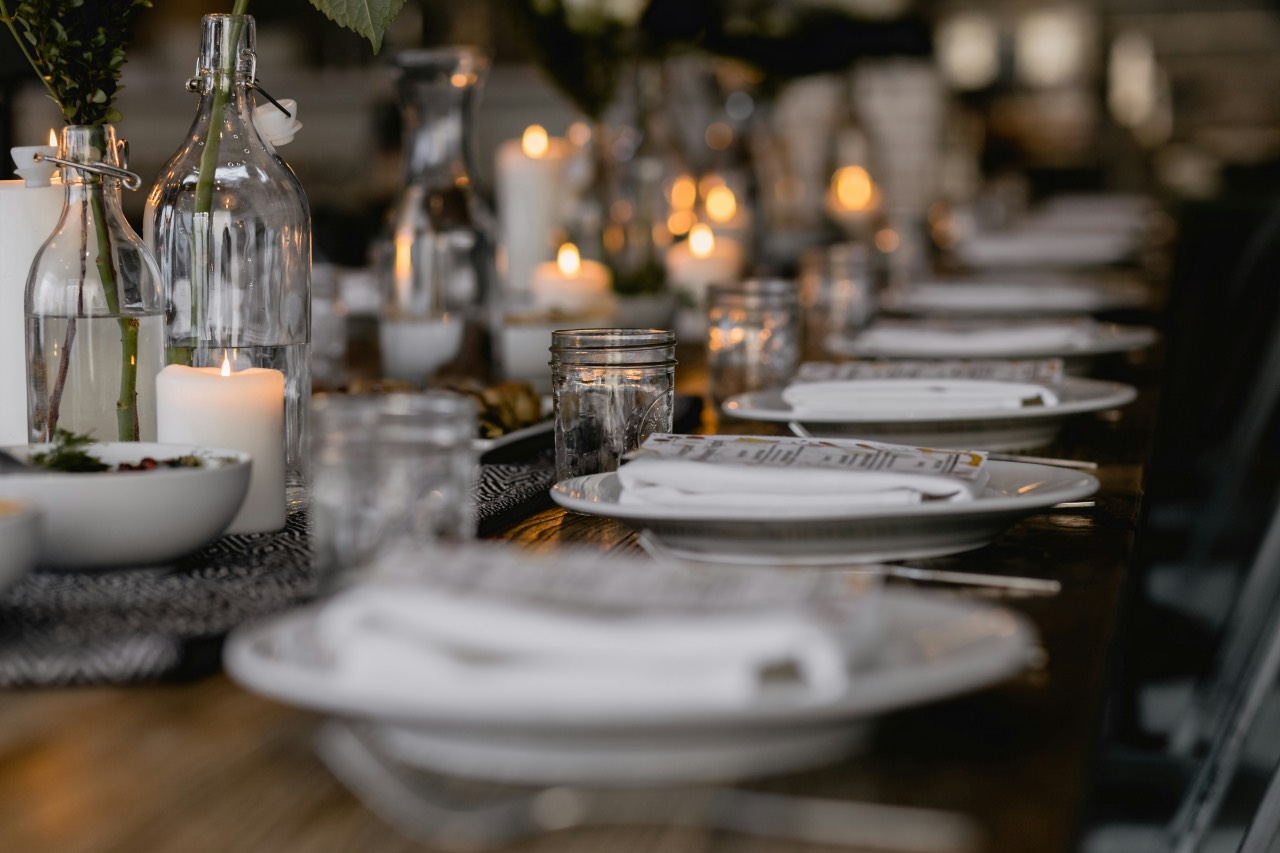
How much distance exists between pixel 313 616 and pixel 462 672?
0.32 feet

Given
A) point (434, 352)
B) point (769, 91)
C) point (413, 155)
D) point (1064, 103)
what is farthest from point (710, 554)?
point (1064, 103)

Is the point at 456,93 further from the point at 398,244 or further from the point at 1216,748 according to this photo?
the point at 1216,748

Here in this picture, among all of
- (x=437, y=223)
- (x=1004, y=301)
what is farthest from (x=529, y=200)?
(x=1004, y=301)

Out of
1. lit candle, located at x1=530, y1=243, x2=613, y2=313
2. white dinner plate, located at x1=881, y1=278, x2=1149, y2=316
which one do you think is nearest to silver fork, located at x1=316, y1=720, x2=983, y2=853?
lit candle, located at x1=530, y1=243, x2=613, y2=313

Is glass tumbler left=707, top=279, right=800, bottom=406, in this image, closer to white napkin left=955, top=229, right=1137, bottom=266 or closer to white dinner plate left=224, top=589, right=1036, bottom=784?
white dinner plate left=224, top=589, right=1036, bottom=784

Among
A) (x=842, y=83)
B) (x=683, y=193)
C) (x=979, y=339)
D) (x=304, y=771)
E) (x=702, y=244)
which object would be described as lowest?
(x=304, y=771)

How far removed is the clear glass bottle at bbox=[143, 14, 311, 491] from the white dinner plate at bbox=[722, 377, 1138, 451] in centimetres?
35

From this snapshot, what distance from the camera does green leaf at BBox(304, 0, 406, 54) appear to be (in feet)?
3.03

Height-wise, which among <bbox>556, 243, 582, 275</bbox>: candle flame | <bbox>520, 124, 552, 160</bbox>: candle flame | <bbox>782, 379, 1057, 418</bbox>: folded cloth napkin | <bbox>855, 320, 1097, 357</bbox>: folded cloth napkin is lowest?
<bbox>782, 379, 1057, 418</bbox>: folded cloth napkin

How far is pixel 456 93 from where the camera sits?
164cm

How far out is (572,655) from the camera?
448 mm

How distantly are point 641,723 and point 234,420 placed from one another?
0.48 metres

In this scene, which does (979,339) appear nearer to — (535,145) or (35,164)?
(535,145)

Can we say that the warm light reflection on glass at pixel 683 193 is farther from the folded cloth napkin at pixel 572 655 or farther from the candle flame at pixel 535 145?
the folded cloth napkin at pixel 572 655
